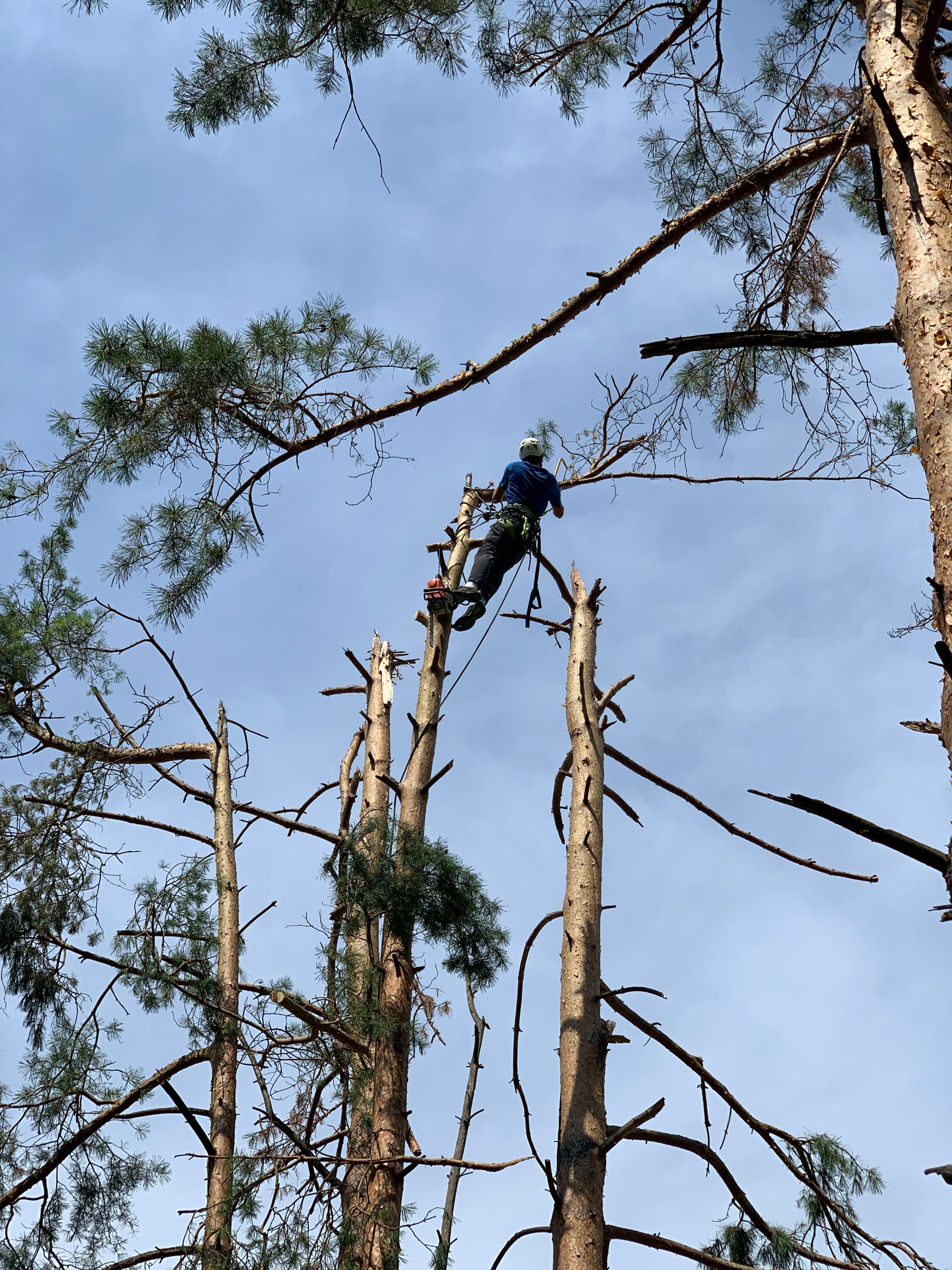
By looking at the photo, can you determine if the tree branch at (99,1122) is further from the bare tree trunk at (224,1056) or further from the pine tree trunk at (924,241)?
the pine tree trunk at (924,241)

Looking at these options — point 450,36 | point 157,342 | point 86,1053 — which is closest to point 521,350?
point 157,342

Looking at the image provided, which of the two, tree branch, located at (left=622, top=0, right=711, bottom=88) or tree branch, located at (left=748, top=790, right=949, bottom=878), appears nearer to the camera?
tree branch, located at (left=748, top=790, right=949, bottom=878)

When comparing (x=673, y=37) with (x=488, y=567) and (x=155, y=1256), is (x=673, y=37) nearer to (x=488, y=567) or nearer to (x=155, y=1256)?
(x=488, y=567)

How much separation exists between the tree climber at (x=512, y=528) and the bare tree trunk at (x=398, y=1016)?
1.64ft

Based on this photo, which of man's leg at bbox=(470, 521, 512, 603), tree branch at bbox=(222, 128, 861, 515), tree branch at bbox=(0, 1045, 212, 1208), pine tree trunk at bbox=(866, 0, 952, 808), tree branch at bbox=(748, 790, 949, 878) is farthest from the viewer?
man's leg at bbox=(470, 521, 512, 603)

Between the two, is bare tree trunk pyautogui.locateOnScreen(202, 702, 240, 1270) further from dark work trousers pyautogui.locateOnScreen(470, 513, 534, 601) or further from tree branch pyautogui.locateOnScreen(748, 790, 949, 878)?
tree branch pyautogui.locateOnScreen(748, 790, 949, 878)

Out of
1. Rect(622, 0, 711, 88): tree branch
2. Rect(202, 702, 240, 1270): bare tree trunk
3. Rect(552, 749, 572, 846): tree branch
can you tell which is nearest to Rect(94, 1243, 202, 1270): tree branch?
Rect(202, 702, 240, 1270): bare tree trunk

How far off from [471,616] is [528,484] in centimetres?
94

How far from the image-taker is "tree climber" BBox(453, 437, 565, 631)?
6801 mm

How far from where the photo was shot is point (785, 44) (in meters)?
5.49

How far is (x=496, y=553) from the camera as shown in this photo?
6824mm

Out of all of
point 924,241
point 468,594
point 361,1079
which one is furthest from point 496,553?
point 924,241

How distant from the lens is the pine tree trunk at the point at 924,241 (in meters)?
2.83

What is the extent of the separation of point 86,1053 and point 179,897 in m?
0.90
